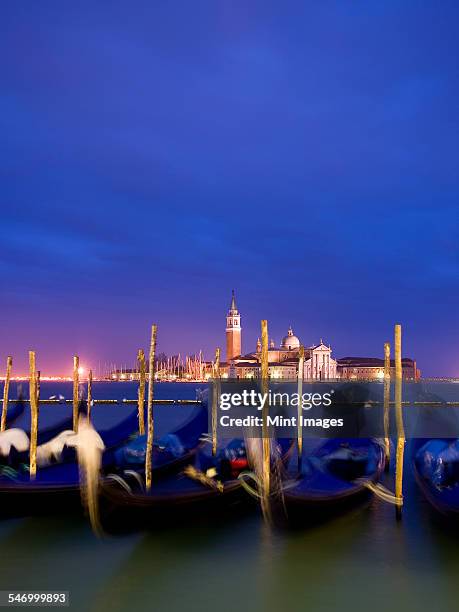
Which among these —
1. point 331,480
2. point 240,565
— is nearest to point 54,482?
point 240,565

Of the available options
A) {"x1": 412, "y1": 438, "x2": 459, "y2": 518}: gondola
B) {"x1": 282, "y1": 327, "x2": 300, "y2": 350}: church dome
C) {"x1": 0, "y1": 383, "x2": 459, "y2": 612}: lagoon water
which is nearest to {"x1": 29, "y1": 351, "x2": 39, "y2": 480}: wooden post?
{"x1": 0, "y1": 383, "x2": 459, "y2": 612}: lagoon water

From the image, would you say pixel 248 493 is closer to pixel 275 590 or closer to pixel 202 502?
pixel 202 502

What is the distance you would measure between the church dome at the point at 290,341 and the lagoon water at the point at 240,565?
88.3 metres

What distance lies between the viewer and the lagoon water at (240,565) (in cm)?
616

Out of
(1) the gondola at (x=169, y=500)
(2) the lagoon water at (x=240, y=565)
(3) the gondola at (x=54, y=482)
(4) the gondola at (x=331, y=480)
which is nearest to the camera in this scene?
(2) the lagoon water at (x=240, y=565)

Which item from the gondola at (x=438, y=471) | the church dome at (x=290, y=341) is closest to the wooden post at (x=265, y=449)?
the gondola at (x=438, y=471)

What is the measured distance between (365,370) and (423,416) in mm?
82055

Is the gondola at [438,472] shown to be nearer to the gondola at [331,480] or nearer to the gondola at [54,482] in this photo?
the gondola at [331,480]

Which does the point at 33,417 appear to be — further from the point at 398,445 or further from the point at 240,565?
the point at 398,445

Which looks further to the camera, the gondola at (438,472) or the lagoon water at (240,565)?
the gondola at (438,472)

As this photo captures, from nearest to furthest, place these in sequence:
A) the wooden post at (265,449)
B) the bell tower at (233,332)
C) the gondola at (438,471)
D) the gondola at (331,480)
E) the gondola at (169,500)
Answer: the gondola at (169,500), the gondola at (331,480), the wooden post at (265,449), the gondola at (438,471), the bell tower at (233,332)

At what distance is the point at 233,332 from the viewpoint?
335 feet

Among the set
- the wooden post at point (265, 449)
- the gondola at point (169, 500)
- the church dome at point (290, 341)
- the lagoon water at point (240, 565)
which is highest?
the church dome at point (290, 341)

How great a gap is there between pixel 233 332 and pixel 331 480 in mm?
93438
